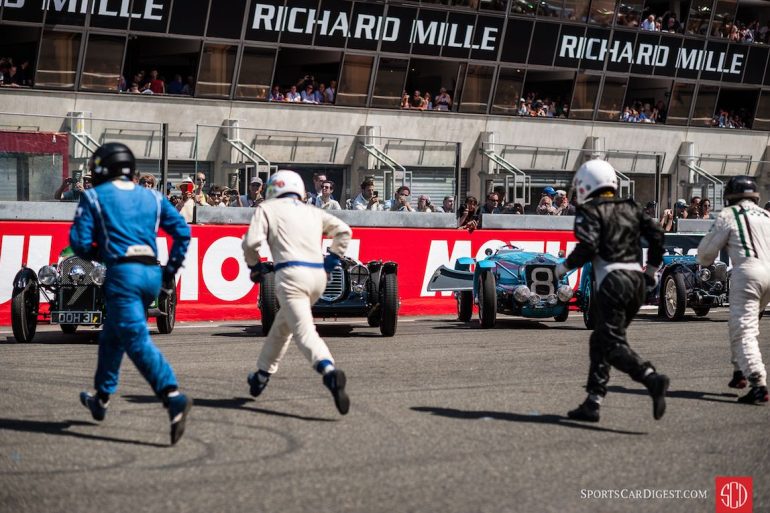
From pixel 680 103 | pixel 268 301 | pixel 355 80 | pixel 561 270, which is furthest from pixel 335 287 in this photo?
pixel 680 103

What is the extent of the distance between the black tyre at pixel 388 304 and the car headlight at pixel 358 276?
1.12 feet

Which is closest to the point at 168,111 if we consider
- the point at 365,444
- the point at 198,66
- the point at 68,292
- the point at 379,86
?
the point at 198,66

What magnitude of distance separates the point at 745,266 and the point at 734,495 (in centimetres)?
370

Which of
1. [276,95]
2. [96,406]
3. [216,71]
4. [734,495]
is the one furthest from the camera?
[276,95]

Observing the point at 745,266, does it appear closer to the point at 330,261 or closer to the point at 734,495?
the point at 330,261

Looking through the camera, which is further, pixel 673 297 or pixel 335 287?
pixel 673 297

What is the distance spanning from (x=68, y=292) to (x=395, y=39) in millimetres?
23711

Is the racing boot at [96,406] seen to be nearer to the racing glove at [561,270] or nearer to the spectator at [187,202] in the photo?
the racing glove at [561,270]

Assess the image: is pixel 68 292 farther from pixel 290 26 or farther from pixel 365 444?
pixel 290 26

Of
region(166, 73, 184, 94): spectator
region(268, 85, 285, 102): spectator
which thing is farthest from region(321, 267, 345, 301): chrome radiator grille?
region(268, 85, 285, 102): spectator

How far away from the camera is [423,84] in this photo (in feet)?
128

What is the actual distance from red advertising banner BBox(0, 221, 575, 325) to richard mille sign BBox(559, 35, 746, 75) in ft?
65.5

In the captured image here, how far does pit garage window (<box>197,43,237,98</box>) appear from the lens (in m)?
34.0

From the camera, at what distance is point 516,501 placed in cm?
601
